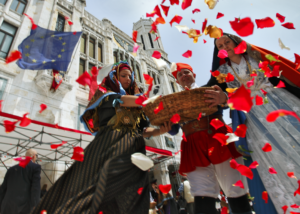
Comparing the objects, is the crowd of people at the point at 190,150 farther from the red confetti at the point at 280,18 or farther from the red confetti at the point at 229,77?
the red confetti at the point at 280,18

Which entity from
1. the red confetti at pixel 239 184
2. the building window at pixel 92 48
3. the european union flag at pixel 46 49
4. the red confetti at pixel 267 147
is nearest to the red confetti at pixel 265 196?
the red confetti at pixel 239 184

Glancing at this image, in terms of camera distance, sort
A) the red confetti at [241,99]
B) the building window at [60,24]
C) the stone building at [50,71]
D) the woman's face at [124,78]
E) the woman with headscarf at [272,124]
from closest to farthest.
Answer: the red confetti at [241,99]
the woman with headscarf at [272,124]
the woman's face at [124,78]
the stone building at [50,71]
the building window at [60,24]

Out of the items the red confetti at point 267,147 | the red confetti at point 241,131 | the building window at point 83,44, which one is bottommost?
the red confetti at point 267,147

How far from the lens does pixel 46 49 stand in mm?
7043

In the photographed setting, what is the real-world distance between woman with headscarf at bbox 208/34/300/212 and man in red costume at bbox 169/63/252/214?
0.20 meters

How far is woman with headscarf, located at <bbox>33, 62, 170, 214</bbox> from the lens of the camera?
1.18 meters

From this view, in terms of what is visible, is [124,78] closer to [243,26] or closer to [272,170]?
[243,26]

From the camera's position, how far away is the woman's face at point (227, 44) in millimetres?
1948

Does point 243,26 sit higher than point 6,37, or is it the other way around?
point 6,37

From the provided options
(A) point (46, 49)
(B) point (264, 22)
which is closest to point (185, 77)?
(B) point (264, 22)

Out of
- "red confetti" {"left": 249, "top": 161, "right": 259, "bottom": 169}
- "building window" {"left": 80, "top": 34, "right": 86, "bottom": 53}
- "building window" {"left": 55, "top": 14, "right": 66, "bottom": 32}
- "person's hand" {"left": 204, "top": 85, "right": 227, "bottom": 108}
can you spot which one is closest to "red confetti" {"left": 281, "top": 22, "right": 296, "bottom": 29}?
"person's hand" {"left": 204, "top": 85, "right": 227, "bottom": 108}

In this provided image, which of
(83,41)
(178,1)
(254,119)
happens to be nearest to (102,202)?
(254,119)

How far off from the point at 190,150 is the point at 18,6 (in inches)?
474

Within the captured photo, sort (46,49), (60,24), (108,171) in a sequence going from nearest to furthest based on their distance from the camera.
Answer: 1. (108,171)
2. (46,49)
3. (60,24)
